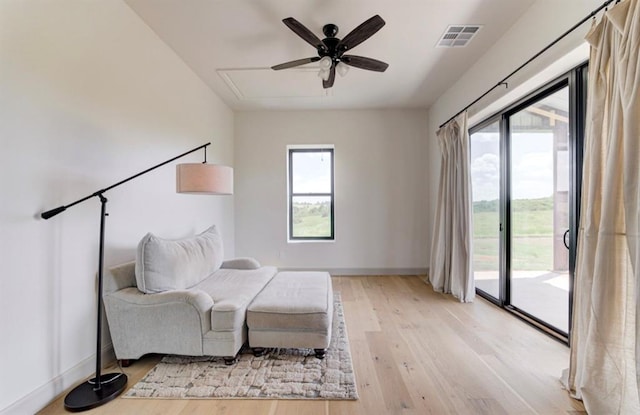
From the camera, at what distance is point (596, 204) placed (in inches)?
66.1

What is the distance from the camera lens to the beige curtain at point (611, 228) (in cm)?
145

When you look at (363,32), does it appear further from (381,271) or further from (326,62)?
(381,271)

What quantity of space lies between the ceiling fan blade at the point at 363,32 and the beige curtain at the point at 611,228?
130cm

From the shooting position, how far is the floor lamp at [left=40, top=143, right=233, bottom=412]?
5.64ft

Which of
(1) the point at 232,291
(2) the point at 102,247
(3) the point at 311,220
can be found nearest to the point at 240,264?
(1) the point at 232,291

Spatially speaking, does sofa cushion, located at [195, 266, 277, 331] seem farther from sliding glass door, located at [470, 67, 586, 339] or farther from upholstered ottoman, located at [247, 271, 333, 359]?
sliding glass door, located at [470, 67, 586, 339]

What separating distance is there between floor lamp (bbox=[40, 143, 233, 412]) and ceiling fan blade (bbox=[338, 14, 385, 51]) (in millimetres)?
1479

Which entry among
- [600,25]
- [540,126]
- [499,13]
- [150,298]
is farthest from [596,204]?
[150,298]

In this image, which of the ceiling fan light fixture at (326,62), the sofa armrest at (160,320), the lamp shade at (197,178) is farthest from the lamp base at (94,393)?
the ceiling fan light fixture at (326,62)

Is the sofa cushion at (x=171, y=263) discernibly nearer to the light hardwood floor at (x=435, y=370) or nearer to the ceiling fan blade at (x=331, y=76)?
the light hardwood floor at (x=435, y=370)

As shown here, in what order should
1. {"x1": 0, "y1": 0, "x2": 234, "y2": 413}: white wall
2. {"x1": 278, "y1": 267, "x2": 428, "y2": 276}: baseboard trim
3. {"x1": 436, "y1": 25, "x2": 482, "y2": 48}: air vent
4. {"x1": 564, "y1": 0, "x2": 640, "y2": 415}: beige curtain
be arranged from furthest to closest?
{"x1": 278, "y1": 267, "x2": 428, "y2": 276}: baseboard trim
{"x1": 436, "y1": 25, "x2": 482, "y2": 48}: air vent
{"x1": 0, "y1": 0, "x2": 234, "y2": 413}: white wall
{"x1": 564, "y1": 0, "x2": 640, "y2": 415}: beige curtain

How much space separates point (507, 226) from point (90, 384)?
391 centimetres

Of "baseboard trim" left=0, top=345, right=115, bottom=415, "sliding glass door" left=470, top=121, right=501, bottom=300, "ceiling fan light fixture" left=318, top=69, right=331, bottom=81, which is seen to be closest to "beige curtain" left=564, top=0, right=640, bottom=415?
"sliding glass door" left=470, top=121, right=501, bottom=300

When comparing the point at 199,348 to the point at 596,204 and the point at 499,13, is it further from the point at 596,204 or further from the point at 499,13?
the point at 499,13
